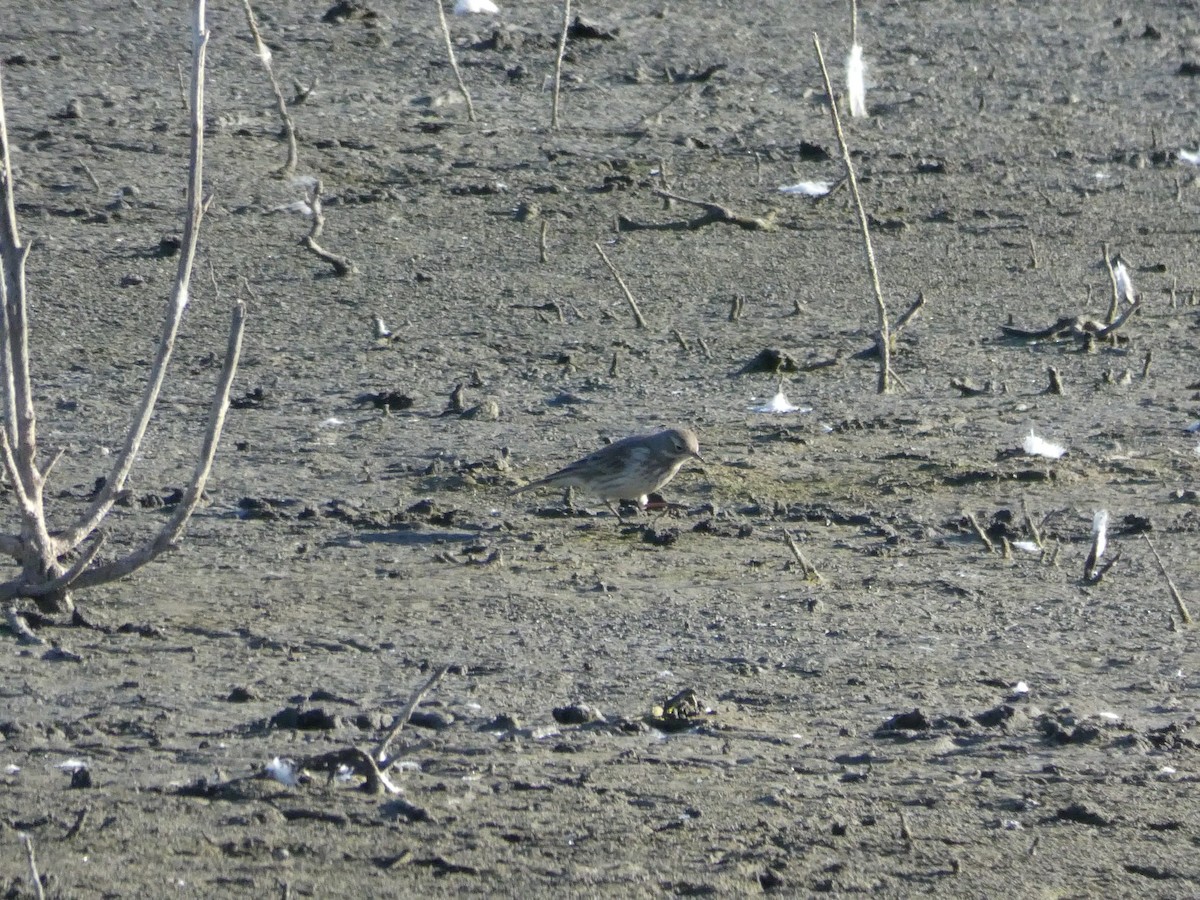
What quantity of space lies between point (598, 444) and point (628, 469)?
3.12 feet

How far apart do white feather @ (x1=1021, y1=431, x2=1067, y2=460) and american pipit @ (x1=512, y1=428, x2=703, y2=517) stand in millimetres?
1420

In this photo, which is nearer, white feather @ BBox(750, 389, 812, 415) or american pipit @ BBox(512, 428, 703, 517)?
american pipit @ BBox(512, 428, 703, 517)

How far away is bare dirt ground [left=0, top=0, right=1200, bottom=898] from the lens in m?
4.44

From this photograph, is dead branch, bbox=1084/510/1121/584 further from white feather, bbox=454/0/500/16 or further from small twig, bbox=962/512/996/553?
white feather, bbox=454/0/500/16

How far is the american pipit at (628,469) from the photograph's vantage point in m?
7.08

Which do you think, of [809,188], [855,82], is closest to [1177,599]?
[855,82]

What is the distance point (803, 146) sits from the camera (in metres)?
12.8

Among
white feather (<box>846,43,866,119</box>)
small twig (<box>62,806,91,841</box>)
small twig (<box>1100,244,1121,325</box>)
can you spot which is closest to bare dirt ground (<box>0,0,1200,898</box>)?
small twig (<box>62,806,91,841</box>)

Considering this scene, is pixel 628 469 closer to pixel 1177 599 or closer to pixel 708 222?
pixel 1177 599

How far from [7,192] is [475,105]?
8396 mm

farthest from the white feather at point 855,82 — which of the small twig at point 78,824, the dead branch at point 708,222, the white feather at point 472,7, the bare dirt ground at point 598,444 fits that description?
the white feather at point 472,7

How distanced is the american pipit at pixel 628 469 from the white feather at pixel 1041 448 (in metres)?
1.42

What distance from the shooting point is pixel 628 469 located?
23.3ft

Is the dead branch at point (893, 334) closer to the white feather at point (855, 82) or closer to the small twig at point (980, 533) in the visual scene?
the white feather at point (855, 82)
